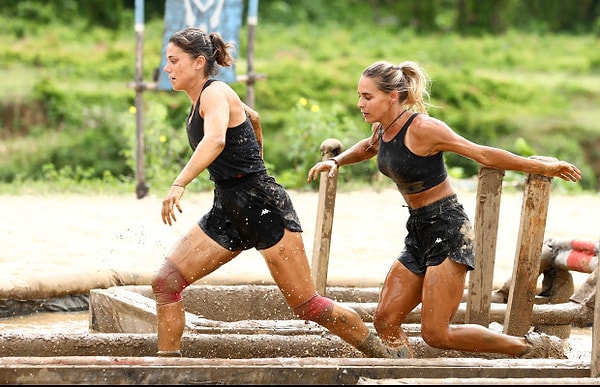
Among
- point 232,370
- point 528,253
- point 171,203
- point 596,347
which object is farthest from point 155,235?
point 596,347

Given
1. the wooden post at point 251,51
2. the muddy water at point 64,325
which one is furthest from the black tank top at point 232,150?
the wooden post at point 251,51

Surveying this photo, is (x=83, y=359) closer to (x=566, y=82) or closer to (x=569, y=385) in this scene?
(x=569, y=385)

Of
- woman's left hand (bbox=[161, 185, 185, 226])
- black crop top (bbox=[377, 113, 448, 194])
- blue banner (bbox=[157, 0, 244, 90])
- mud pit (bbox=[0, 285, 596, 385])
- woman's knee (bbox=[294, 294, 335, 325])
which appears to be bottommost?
mud pit (bbox=[0, 285, 596, 385])

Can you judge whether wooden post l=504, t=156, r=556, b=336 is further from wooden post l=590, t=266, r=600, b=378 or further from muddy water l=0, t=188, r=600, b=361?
muddy water l=0, t=188, r=600, b=361

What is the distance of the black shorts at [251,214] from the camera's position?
200 inches

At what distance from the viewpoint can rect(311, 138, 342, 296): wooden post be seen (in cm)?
600

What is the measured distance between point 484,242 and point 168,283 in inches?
64.4

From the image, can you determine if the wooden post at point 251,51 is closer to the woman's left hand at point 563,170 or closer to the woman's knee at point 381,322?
the woman's knee at point 381,322

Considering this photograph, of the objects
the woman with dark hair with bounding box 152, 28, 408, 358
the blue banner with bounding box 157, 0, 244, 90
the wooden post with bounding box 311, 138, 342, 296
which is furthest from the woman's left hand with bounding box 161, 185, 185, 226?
the blue banner with bounding box 157, 0, 244, 90

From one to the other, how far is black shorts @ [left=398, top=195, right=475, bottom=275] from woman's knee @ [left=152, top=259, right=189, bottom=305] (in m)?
1.07

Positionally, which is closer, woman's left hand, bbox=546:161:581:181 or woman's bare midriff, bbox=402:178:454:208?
woman's left hand, bbox=546:161:581:181

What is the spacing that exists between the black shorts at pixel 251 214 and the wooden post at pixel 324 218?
0.87m

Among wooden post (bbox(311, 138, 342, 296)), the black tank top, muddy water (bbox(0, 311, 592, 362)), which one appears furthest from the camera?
muddy water (bbox(0, 311, 592, 362))

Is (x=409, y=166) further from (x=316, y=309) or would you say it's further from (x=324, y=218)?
(x=324, y=218)
